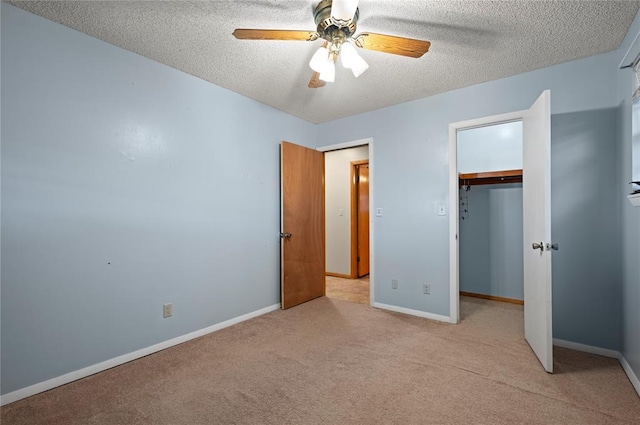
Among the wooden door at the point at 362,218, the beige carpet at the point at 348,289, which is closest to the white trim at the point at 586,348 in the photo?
the beige carpet at the point at 348,289

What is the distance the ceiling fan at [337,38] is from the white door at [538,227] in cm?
113

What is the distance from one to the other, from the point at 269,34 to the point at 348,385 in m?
2.20

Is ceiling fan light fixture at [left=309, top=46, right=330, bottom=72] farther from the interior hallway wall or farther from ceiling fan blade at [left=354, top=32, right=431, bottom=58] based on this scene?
the interior hallway wall

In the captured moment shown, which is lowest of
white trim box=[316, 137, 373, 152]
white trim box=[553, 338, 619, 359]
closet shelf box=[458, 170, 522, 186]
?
white trim box=[553, 338, 619, 359]

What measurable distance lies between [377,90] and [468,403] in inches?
107

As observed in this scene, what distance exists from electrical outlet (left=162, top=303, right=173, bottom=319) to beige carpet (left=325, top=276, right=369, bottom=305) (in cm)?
210

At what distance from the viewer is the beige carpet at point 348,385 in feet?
5.37

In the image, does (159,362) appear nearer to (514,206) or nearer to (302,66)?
(302,66)

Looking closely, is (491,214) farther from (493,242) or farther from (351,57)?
(351,57)

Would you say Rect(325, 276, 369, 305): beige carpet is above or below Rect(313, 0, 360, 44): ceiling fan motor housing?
below

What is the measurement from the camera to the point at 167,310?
2496 mm

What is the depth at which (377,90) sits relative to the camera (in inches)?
119

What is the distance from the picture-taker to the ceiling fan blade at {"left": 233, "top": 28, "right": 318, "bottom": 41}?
1608 millimetres

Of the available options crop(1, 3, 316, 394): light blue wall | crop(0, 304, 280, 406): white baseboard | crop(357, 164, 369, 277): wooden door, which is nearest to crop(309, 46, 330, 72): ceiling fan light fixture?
crop(1, 3, 316, 394): light blue wall
